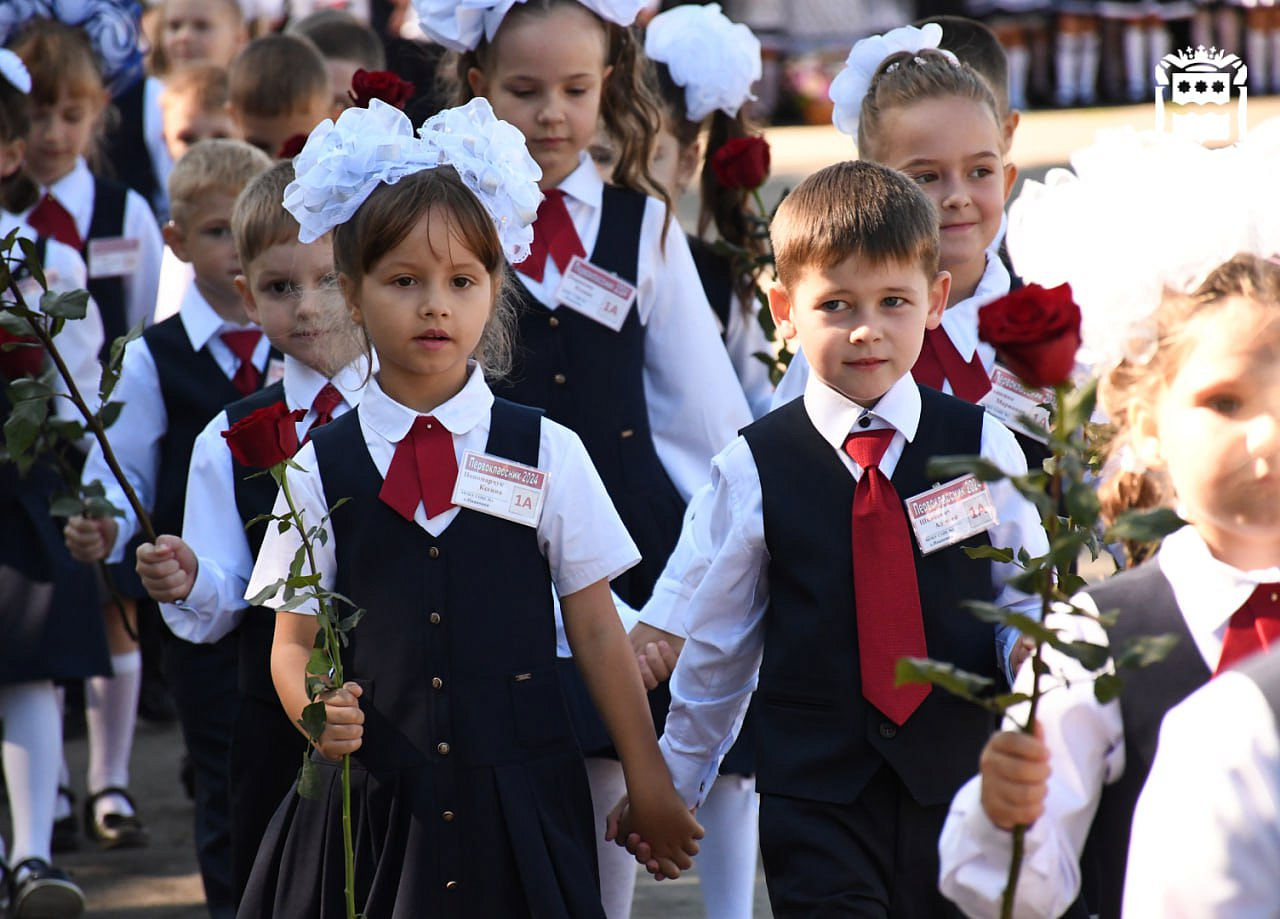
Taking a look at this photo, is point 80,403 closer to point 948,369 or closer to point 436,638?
point 436,638

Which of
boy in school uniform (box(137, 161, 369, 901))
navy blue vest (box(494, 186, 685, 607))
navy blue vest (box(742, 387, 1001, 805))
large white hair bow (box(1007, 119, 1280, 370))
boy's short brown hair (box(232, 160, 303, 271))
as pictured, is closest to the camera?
large white hair bow (box(1007, 119, 1280, 370))

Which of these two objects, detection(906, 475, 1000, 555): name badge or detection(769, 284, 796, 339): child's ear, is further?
detection(769, 284, 796, 339): child's ear

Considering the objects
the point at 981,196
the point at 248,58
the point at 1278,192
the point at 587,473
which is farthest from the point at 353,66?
the point at 1278,192

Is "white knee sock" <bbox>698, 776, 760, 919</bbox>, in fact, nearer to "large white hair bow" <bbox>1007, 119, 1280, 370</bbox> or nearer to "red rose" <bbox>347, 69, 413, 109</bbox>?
"red rose" <bbox>347, 69, 413, 109</bbox>

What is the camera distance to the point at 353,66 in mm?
6145

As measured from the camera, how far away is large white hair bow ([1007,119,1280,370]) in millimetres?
2281

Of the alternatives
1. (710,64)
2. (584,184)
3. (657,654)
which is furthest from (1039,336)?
(710,64)

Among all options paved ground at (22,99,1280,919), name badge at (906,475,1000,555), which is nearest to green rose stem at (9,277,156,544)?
name badge at (906,475,1000,555)

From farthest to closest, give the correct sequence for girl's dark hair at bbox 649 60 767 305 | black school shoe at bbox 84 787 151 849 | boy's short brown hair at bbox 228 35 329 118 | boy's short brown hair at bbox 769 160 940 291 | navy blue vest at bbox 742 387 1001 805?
boy's short brown hair at bbox 228 35 329 118 < black school shoe at bbox 84 787 151 849 < girl's dark hair at bbox 649 60 767 305 < boy's short brown hair at bbox 769 160 940 291 < navy blue vest at bbox 742 387 1001 805

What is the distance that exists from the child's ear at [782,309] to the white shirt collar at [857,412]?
167mm

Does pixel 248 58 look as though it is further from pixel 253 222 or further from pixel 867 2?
pixel 867 2

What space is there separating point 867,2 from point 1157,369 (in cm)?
1730

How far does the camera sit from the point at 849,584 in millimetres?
2770

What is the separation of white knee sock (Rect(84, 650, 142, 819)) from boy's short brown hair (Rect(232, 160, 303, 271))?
1710 millimetres
